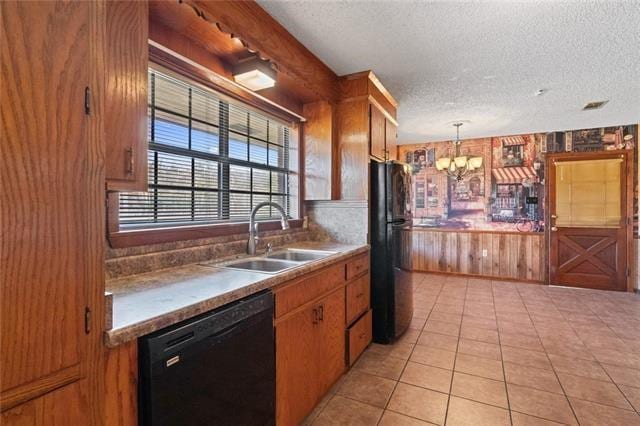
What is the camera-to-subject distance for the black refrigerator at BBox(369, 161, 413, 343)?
9.22 feet

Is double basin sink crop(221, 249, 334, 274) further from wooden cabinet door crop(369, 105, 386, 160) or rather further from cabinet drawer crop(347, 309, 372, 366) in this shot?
wooden cabinet door crop(369, 105, 386, 160)

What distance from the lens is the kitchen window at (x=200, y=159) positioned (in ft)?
5.71

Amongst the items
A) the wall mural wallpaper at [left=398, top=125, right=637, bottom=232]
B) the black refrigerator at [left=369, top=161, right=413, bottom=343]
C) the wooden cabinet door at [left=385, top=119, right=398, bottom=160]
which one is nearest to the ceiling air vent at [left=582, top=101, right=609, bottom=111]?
the wall mural wallpaper at [left=398, top=125, right=637, bottom=232]

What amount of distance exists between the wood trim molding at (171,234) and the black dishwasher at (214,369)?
0.68m

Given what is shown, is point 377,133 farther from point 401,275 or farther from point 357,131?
point 401,275

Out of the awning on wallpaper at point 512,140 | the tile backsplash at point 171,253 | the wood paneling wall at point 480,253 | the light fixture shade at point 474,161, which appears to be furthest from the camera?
the awning on wallpaper at point 512,140

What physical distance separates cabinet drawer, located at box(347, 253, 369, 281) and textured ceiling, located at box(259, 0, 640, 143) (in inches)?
63.4

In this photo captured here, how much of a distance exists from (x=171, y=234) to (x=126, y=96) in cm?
81

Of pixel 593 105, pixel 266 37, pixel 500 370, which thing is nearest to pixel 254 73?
pixel 266 37

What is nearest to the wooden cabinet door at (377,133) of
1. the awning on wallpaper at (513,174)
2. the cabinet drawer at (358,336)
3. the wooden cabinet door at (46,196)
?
the cabinet drawer at (358,336)

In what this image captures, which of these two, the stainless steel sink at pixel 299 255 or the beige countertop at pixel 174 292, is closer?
the beige countertop at pixel 174 292

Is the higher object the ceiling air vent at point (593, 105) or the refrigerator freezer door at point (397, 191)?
the ceiling air vent at point (593, 105)

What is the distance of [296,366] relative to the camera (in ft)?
5.63

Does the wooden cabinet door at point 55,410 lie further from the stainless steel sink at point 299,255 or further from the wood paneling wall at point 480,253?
the wood paneling wall at point 480,253
